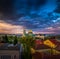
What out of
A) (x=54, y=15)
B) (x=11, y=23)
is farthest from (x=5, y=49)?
(x=54, y=15)

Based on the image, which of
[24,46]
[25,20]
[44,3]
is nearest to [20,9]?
[25,20]

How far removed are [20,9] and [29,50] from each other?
0.65 m

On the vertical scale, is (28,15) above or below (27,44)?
above

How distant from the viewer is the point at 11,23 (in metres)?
3.07

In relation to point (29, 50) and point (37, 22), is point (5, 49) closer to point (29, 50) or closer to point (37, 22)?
point (29, 50)

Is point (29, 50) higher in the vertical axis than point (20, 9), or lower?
lower

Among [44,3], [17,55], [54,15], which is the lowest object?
[17,55]

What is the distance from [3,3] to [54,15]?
32.2 inches

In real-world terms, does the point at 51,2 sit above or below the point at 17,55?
above

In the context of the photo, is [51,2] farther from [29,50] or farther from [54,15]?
[29,50]

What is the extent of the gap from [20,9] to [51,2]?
0.50 metres

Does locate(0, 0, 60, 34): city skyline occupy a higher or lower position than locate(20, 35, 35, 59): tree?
higher

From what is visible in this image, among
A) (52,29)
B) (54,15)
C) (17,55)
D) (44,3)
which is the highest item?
(44,3)

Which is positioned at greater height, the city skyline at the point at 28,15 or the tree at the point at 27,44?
the city skyline at the point at 28,15
